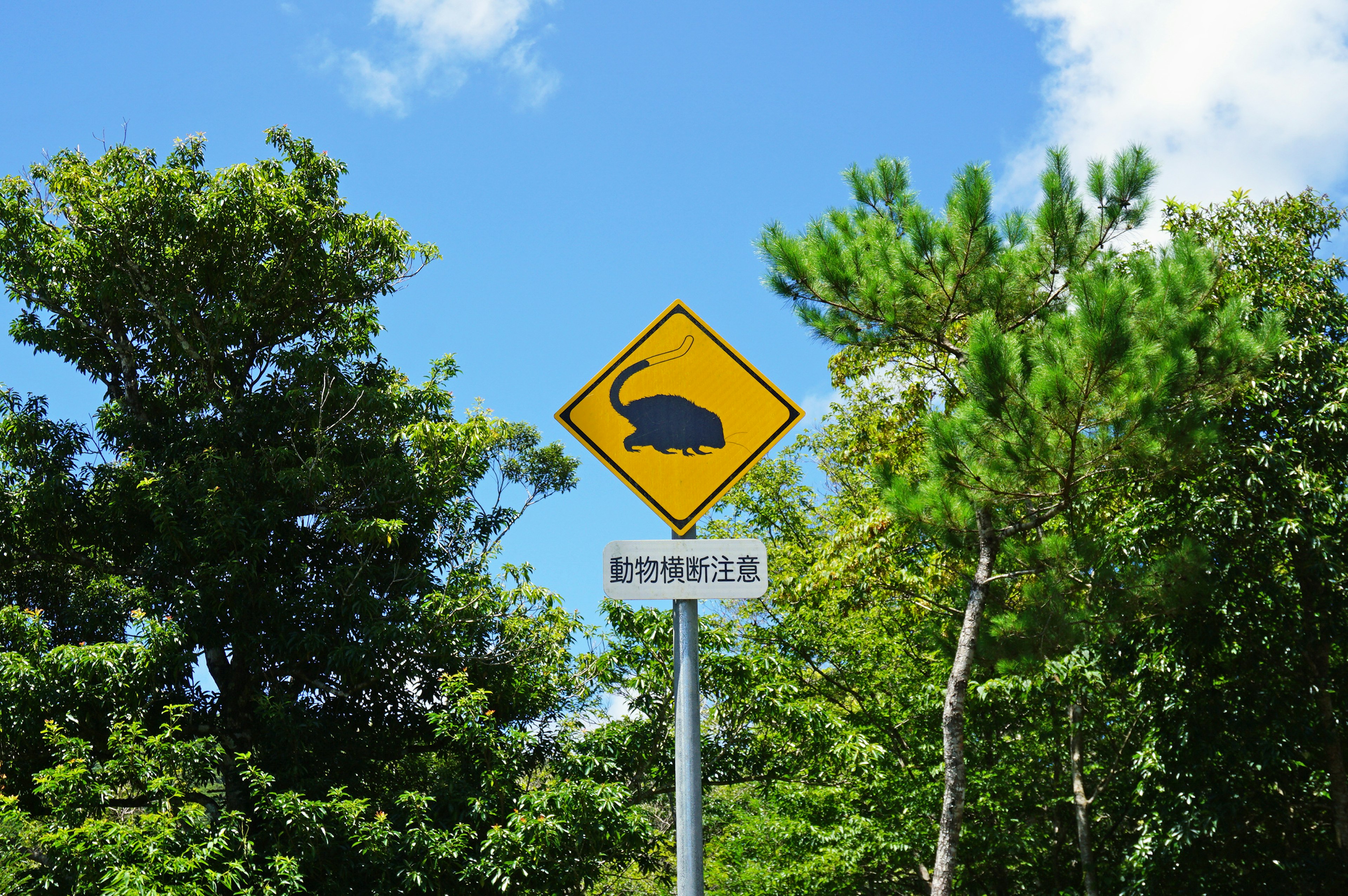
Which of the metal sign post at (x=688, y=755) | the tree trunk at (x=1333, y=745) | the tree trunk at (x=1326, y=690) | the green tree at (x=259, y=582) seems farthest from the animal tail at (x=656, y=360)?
the tree trunk at (x=1333, y=745)

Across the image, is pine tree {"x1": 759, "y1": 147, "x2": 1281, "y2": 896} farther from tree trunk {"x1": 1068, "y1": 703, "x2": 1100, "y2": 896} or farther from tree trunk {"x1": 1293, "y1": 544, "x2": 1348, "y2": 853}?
tree trunk {"x1": 1068, "y1": 703, "x2": 1100, "y2": 896}

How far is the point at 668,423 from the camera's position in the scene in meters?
2.70

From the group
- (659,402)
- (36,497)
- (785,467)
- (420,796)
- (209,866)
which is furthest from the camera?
(785,467)

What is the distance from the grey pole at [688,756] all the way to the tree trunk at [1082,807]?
12790 mm

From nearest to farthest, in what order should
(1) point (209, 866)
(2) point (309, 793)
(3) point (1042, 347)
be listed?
(3) point (1042, 347) → (1) point (209, 866) → (2) point (309, 793)

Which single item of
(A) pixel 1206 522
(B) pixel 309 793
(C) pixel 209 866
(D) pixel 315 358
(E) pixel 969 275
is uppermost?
(D) pixel 315 358

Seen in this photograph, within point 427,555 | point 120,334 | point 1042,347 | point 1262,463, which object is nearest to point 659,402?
point 1042,347

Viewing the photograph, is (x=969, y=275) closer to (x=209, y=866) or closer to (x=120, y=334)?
(x=209, y=866)

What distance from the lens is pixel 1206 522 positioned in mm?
10328

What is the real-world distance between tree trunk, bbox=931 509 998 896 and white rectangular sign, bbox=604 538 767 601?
775 centimetres

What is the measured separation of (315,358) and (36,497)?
146 inches

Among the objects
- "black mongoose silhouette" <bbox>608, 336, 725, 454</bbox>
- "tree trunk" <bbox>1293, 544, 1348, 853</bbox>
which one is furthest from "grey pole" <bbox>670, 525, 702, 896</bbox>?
"tree trunk" <bbox>1293, 544, 1348, 853</bbox>

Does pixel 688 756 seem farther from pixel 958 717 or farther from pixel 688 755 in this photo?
pixel 958 717

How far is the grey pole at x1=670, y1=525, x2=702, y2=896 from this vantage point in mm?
2381
